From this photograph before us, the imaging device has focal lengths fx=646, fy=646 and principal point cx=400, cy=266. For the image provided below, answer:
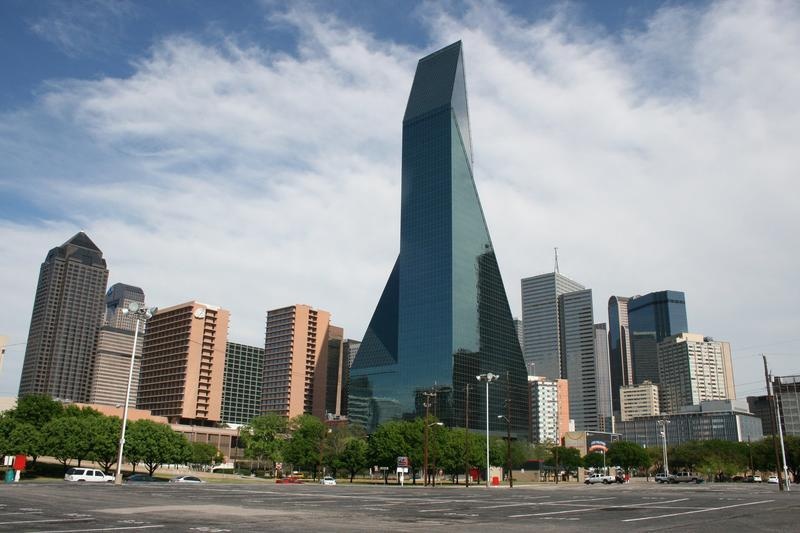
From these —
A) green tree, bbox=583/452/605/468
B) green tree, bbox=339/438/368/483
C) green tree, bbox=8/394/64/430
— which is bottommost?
green tree, bbox=583/452/605/468

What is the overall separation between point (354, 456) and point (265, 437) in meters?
41.0

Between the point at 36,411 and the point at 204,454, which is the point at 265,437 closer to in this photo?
the point at 204,454

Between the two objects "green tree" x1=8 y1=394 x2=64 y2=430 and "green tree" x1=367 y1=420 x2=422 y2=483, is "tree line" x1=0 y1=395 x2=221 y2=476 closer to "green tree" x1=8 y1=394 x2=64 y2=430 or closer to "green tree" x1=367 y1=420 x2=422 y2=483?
"green tree" x1=8 y1=394 x2=64 y2=430

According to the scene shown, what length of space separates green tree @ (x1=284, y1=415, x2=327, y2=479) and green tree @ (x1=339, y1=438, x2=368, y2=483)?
6509 mm

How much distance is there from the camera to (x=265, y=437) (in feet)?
478

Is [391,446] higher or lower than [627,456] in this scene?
higher

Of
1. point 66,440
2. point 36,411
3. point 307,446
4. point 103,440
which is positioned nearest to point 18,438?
point 66,440

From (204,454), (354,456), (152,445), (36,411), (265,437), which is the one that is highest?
(36,411)

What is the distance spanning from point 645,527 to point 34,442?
94.4 metres

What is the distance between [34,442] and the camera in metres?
92.4

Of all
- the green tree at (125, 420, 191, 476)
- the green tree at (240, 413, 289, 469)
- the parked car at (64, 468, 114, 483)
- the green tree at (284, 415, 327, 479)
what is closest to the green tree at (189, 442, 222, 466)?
the green tree at (240, 413, 289, 469)

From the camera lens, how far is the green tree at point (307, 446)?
122438mm

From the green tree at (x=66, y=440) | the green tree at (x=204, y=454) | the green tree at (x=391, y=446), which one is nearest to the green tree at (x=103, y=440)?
the green tree at (x=66, y=440)

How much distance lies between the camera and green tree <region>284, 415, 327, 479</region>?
402 ft
